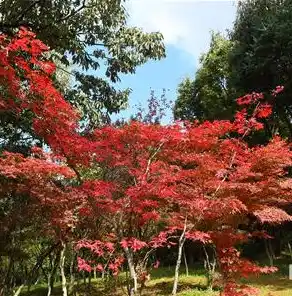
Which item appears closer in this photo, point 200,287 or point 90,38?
point 90,38

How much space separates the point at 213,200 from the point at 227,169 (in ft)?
4.97

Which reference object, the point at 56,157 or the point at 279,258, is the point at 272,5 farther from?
the point at 56,157

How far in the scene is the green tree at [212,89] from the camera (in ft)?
86.3

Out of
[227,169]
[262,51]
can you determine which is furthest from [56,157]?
[262,51]

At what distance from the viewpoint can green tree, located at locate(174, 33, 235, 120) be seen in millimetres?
26297

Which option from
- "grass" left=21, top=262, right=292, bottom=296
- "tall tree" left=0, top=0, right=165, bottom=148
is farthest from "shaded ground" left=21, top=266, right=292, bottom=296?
"tall tree" left=0, top=0, right=165, bottom=148

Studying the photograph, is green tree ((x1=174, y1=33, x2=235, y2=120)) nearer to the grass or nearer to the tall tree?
the grass

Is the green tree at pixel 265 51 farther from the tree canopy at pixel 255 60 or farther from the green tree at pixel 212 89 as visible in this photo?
the green tree at pixel 212 89

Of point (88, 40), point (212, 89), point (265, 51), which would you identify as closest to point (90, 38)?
point (88, 40)

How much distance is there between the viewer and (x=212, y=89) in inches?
1070

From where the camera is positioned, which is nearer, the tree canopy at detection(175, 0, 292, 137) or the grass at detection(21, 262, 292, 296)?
the grass at detection(21, 262, 292, 296)

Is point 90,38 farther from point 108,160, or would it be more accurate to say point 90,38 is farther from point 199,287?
point 199,287

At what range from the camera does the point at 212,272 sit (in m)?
15.9

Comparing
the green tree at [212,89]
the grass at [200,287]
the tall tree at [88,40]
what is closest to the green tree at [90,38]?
the tall tree at [88,40]
